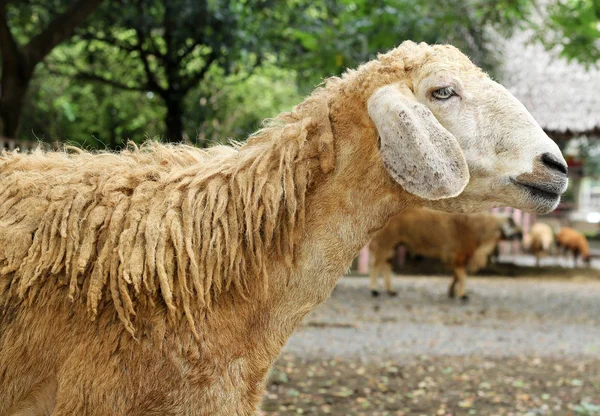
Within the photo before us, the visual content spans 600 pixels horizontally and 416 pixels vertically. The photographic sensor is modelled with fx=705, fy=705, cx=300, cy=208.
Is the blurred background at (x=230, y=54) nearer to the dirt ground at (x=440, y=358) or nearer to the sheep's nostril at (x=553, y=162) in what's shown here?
the sheep's nostril at (x=553, y=162)

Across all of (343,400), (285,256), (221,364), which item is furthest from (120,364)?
(343,400)

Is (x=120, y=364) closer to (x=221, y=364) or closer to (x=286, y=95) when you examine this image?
(x=221, y=364)

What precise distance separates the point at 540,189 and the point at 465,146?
0.32 metres

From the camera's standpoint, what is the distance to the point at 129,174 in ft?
9.49

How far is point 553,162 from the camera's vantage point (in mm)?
2643

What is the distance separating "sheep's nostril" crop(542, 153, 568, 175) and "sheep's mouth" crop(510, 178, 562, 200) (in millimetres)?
72

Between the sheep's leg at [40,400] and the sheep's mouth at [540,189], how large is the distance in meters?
1.90

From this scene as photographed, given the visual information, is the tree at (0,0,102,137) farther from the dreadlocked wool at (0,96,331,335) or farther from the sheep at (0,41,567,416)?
the sheep at (0,41,567,416)

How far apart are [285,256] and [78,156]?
1070 millimetres

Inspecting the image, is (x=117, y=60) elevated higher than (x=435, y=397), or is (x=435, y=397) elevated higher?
(x=117, y=60)

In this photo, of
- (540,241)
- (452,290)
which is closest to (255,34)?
(452,290)

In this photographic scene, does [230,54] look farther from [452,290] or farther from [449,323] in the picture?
[452,290]

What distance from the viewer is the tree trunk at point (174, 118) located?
1580 centimetres

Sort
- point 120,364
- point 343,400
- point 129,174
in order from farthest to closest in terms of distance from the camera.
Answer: point 343,400 < point 129,174 < point 120,364
